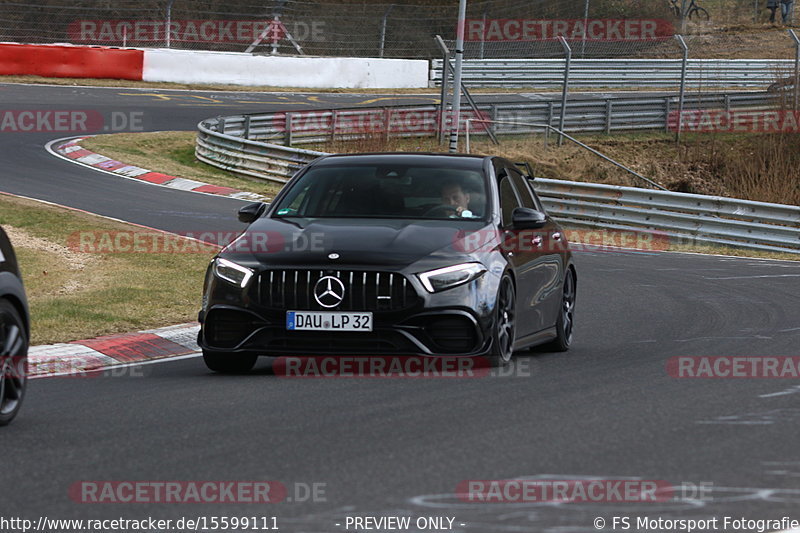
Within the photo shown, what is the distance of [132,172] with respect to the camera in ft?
95.7

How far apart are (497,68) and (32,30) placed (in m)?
16.6

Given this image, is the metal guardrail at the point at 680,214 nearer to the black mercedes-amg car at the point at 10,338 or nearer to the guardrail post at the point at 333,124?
the guardrail post at the point at 333,124

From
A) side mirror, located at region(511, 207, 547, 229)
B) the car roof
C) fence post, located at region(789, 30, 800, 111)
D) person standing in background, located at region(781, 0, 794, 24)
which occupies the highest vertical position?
person standing in background, located at region(781, 0, 794, 24)

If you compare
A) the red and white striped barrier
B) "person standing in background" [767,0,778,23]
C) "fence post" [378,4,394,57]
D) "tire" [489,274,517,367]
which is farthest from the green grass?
"person standing in background" [767,0,778,23]

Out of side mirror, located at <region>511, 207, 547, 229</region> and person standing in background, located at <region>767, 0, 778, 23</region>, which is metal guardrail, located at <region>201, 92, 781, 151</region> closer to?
person standing in background, located at <region>767, 0, 778, 23</region>

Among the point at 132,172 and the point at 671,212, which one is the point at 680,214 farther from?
the point at 132,172

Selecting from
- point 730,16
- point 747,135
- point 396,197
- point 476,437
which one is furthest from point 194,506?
point 730,16

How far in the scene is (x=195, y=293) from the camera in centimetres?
1445

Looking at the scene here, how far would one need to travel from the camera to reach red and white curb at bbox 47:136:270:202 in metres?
27.6

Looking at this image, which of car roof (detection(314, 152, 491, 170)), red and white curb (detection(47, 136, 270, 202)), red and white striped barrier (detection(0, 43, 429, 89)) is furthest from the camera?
red and white striped barrier (detection(0, 43, 429, 89))

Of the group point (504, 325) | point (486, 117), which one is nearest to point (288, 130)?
point (486, 117)

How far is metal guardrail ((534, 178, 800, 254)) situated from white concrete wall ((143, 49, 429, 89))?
2036cm

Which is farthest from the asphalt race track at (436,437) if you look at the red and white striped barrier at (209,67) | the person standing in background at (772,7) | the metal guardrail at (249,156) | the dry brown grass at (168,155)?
the person standing in background at (772,7)

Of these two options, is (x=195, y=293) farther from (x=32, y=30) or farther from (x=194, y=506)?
(x=32, y=30)
